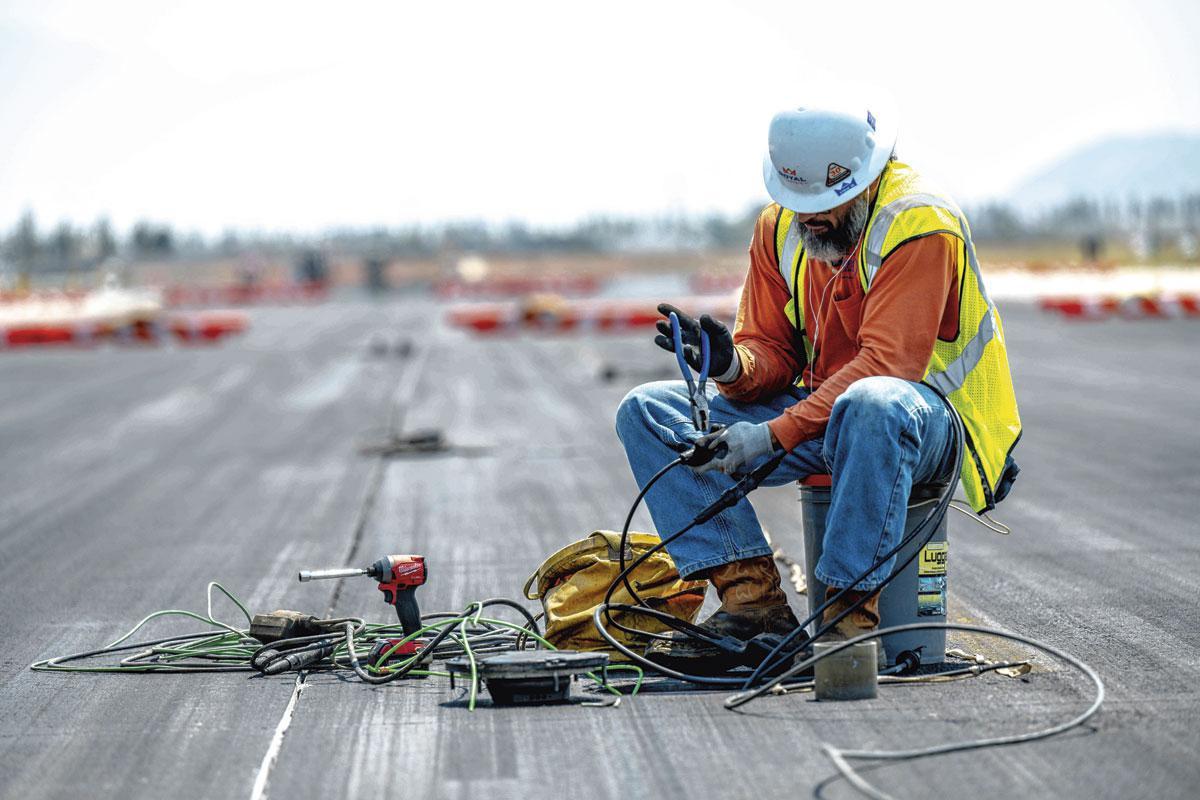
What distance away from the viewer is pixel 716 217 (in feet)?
309

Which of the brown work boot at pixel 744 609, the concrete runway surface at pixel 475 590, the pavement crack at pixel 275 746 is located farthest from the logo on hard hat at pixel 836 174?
the pavement crack at pixel 275 746

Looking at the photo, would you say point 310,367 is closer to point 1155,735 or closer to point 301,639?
point 301,639

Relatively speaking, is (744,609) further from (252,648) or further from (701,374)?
(252,648)

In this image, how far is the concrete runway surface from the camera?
3627 millimetres

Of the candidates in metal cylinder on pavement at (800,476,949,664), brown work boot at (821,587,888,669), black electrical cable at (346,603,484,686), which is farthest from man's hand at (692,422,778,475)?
black electrical cable at (346,603,484,686)

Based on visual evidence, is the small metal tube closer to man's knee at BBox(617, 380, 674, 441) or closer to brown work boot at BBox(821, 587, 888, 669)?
man's knee at BBox(617, 380, 674, 441)

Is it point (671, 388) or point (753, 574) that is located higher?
point (671, 388)

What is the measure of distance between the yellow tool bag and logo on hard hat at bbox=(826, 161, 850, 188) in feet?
4.15

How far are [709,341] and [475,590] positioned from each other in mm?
1840

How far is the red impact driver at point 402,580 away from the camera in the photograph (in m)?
4.90

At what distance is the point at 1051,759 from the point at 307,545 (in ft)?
14.9

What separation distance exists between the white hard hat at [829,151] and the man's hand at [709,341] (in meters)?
0.45

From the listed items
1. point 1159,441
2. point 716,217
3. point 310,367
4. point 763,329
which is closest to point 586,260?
point 716,217

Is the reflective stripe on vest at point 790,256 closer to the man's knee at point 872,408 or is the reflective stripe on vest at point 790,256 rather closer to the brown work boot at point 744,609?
the man's knee at point 872,408
